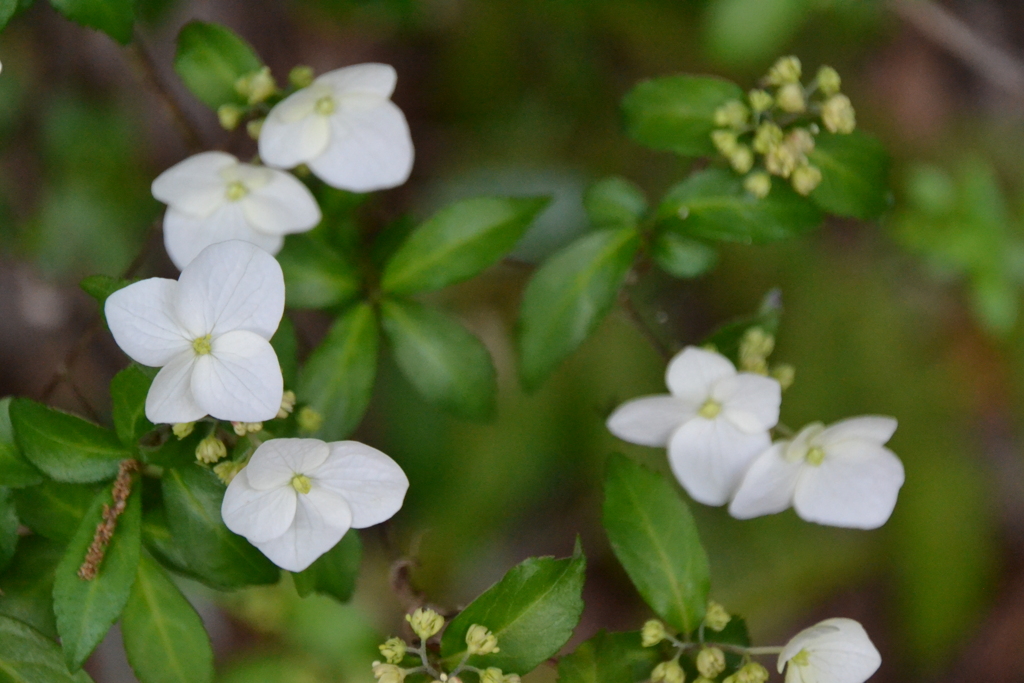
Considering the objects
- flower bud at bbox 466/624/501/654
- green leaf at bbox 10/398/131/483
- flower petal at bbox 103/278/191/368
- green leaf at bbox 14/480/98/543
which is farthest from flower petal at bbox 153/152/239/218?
flower bud at bbox 466/624/501/654

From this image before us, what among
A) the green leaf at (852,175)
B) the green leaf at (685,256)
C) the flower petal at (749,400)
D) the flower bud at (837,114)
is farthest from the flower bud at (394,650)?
the flower bud at (837,114)

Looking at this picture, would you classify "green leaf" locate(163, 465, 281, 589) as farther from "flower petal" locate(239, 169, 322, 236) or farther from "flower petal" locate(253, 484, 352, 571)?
"flower petal" locate(239, 169, 322, 236)

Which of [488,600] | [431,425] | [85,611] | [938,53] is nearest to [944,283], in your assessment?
[938,53]

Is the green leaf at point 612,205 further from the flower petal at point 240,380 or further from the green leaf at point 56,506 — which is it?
the green leaf at point 56,506

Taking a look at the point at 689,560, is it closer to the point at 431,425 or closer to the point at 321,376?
the point at 321,376

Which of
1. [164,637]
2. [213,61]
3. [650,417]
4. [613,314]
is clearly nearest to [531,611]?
[650,417]
